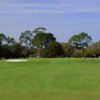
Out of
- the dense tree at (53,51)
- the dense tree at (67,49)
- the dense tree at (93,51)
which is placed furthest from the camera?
the dense tree at (67,49)

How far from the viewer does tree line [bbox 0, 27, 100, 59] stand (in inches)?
2355

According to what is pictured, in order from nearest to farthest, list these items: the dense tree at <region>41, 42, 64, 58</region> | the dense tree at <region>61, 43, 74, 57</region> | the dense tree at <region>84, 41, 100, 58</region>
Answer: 1. the dense tree at <region>84, 41, 100, 58</region>
2. the dense tree at <region>41, 42, 64, 58</region>
3. the dense tree at <region>61, 43, 74, 57</region>

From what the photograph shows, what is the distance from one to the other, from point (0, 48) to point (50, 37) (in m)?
10.9

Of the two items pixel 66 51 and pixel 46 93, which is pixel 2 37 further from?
pixel 46 93

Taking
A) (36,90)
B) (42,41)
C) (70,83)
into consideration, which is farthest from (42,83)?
(42,41)

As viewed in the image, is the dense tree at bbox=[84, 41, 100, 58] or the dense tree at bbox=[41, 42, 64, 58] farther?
the dense tree at bbox=[41, 42, 64, 58]

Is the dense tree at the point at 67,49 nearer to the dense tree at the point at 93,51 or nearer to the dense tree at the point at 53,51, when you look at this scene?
the dense tree at the point at 53,51

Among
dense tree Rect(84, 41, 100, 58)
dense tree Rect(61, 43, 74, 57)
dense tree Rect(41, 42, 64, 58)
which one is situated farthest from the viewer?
dense tree Rect(61, 43, 74, 57)

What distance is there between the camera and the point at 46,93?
11.7 meters

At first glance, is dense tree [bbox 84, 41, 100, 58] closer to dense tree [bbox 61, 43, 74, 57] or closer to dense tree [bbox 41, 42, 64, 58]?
dense tree [bbox 61, 43, 74, 57]

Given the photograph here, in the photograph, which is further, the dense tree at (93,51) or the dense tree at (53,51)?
the dense tree at (53,51)

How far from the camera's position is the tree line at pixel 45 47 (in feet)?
196

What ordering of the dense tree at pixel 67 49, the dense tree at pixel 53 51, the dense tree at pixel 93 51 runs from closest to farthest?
the dense tree at pixel 93 51 → the dense tree at pixel 53 51 → the dense tree at pixel 67 49

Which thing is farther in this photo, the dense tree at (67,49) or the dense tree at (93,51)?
the dense tree at (67,49)
